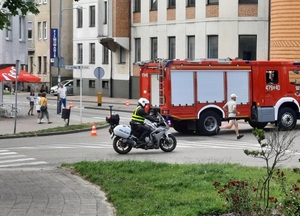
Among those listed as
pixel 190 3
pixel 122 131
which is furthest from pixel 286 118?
pixel 190 3

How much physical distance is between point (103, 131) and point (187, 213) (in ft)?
71.3

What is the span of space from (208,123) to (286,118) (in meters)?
3.54

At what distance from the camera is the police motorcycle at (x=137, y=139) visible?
21.2m

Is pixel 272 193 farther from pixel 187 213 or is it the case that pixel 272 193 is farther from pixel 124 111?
pixel 124 111

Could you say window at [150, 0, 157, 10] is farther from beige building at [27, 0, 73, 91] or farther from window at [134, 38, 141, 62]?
beige building at [27, 0, 73, 91]

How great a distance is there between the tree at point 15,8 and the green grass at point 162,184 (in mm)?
3700

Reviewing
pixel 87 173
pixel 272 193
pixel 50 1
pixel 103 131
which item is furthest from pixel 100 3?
pixel 272 193

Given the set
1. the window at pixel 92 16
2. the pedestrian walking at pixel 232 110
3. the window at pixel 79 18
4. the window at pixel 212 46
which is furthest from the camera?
the window at pixel 79 18

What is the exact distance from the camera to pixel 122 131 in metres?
21.2

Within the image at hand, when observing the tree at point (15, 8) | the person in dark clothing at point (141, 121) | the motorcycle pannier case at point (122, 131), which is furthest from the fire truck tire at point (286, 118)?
the tree at point (15, 8)

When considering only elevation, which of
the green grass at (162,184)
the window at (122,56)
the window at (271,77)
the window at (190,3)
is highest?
the window at (190,3)

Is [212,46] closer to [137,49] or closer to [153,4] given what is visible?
[153,4]

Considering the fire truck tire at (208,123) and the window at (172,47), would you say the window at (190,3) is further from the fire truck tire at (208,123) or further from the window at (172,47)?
the fire truck tire at (208,123)

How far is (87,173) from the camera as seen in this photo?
1593 centimetres
